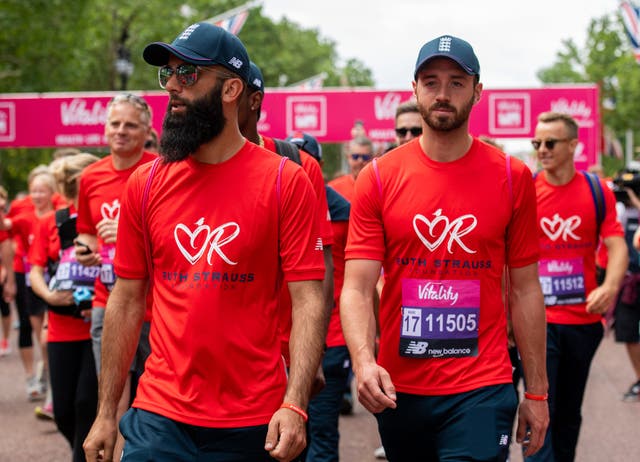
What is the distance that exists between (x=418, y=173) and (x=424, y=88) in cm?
33

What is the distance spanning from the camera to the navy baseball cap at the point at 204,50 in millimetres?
3723

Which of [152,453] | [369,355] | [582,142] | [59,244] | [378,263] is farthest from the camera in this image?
[582,142]

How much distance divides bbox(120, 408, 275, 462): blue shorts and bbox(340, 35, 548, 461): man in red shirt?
66 centimetres

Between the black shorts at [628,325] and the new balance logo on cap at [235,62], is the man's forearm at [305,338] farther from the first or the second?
the black shorts at [628,325]

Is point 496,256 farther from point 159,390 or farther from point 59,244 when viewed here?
point 59,244

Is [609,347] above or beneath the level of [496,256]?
beneath

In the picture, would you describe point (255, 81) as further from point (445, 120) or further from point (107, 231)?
point (107, 231)

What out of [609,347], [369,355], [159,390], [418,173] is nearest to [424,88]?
[418,173]

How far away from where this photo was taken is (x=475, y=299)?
428 cm

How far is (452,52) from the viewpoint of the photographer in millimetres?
4277

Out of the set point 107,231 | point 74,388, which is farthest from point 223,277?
point 74,388

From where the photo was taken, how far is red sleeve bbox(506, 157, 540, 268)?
438 cm

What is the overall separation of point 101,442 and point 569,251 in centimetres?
383

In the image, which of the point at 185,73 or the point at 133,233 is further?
the point at 133,233
